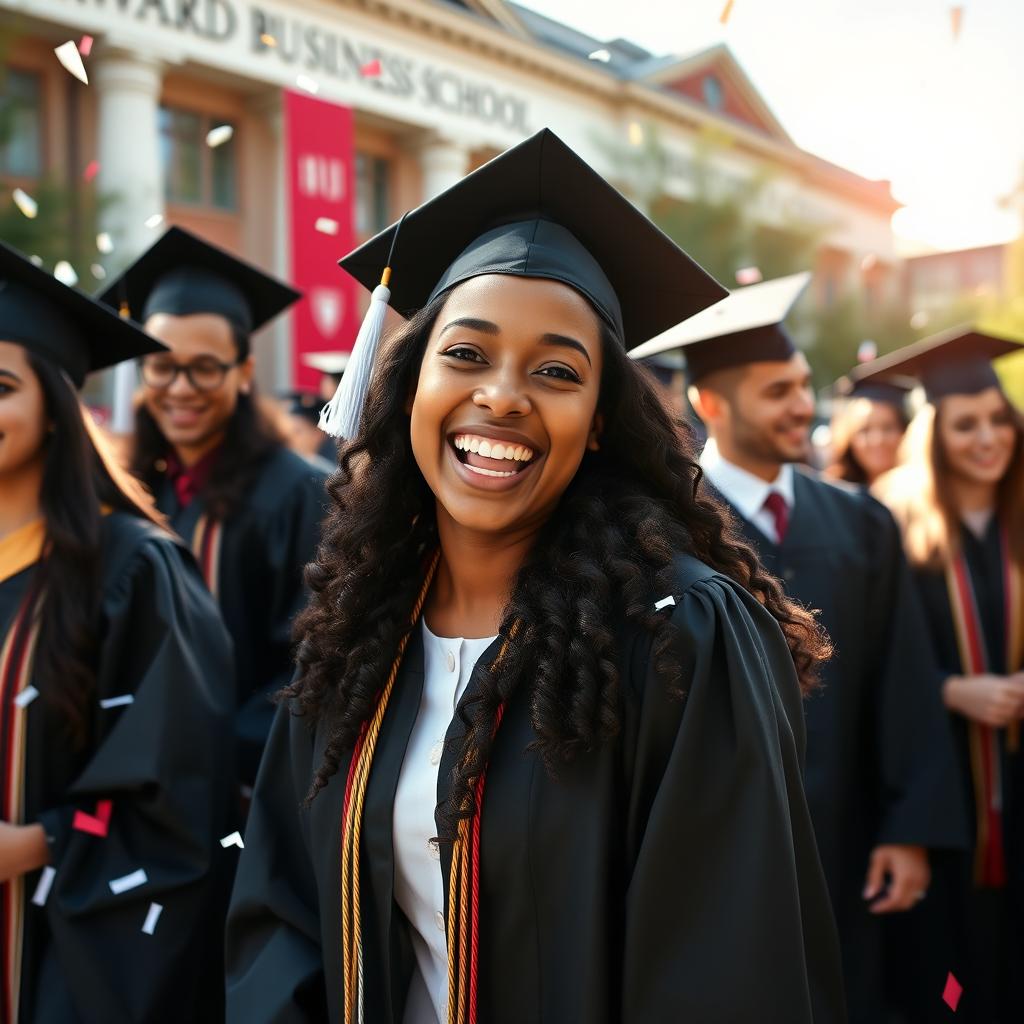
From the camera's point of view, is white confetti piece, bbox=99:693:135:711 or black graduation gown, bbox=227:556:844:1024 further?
white confetti piece, bbox=99:693:135:711

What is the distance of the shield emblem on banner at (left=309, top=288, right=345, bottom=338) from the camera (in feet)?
27.6

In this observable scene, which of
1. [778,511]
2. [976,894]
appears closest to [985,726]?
[976,894]

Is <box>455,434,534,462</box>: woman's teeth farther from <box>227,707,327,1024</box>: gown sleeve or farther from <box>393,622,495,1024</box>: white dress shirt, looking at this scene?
<box>227,707,327,1024</box>: gown sleeve

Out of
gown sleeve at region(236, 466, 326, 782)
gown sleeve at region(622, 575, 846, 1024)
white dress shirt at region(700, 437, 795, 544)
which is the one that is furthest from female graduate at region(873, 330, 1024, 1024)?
gown sleeve at region(622, 575, 846, 1024)

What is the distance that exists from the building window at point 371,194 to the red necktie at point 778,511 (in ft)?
50.7

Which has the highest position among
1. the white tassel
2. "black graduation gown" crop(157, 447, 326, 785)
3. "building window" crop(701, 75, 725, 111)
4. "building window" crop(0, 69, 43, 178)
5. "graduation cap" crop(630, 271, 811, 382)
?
"building window" crop(701, 75, 725, 111)

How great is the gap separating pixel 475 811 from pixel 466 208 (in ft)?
3.22

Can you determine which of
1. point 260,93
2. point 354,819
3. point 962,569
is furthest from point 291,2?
point 354,819

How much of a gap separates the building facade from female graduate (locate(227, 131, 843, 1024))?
7008 mm

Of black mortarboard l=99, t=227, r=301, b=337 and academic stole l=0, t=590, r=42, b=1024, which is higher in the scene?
black mortarboard l=99, t=227, r=301, b=337

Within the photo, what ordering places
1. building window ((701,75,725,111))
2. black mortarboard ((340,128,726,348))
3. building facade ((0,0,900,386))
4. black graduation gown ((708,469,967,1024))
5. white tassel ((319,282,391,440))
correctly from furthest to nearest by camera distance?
building window ((701,75,725,111)) < building facade ((0,0,900,386)) < black graduation gown ((708,469,967,1024)) < white tassel ((319,282,391,440)) < black mortarboard ((340,128,726,348))

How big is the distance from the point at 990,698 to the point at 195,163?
15.3m

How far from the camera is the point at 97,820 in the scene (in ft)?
Result: 7.70

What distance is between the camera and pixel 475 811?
1.56 metres
